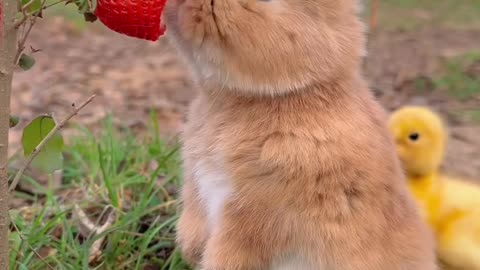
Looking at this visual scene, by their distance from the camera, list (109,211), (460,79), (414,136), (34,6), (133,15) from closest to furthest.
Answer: (133,15) → (34,6) → (414,136) → (109,211) → (460,79)

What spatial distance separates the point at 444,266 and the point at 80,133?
187cm

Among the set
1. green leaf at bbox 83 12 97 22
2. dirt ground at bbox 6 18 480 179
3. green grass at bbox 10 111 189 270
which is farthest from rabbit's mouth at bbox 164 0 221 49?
dirt ground at bbox 6 18 480 179

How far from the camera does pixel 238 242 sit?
5.80 feet

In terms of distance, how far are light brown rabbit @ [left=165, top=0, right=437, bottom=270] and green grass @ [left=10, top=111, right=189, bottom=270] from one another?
0.71 m

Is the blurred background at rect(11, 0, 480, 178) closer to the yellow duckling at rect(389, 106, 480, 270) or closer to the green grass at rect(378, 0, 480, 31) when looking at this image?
the green grass at rect(378, 0, 480, 31)

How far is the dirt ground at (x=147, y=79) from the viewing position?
4059 millimetres

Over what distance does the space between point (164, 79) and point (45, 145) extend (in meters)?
3.61

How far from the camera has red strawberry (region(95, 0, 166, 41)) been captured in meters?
1.47

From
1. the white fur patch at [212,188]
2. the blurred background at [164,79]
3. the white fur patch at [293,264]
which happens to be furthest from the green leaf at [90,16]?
the blurred background at [164,79]

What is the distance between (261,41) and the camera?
1.62m

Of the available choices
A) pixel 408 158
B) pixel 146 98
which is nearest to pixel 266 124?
pixel 408 158

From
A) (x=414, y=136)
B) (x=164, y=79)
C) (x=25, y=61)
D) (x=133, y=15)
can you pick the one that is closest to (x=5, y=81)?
(x=25, y=61)

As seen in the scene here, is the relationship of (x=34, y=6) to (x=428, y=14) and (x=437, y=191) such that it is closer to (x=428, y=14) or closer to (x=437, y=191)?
(x=437, y=191)

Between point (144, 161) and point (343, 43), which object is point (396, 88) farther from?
point (343, 43)
